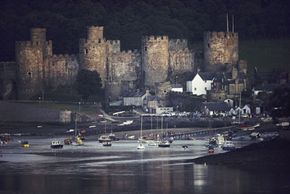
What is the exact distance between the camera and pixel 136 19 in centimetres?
10894

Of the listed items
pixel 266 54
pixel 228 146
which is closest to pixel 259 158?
pixel 228 146

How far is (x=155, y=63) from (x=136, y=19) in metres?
11.7

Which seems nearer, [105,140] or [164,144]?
[164,144]

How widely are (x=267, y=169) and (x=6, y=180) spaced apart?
26.4 ft

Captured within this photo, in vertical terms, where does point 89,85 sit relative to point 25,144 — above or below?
above

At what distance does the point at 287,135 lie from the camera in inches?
3000

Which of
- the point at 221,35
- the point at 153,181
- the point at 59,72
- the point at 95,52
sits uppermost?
the point at 221,35

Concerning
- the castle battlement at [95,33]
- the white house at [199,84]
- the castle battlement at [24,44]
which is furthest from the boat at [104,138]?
the castle battlement at [24,44]

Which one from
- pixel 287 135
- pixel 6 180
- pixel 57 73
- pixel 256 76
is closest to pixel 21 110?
pixel 57 73

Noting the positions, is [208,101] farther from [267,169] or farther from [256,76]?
[267,169]

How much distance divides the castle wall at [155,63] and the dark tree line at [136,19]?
486 cm

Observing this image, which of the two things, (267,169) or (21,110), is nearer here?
(267,169)

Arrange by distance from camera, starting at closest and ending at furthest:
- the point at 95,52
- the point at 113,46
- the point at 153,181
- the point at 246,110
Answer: the point at 153,181, the point at 246,110, the point at 95,52, the point at 113,46

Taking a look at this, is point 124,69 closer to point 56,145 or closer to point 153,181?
point 56,145
